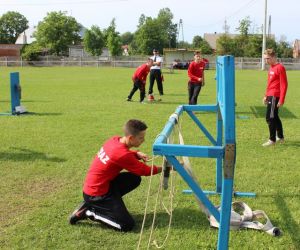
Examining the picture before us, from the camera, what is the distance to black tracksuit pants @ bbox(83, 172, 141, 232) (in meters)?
4.95

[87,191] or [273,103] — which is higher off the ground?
[273,103]

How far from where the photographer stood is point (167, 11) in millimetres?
121500

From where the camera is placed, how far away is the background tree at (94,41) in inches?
2670

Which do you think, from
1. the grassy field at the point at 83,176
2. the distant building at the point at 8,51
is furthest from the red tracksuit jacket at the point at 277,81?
the distant building at the point at 8,51

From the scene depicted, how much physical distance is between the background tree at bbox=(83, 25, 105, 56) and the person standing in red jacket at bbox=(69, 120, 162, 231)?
64.1m

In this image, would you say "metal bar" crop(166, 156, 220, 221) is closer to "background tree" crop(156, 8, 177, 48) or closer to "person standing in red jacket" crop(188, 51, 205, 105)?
"person standing in red jacket" crop(188, 51, 205, 105)

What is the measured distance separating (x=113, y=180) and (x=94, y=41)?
2577 inches

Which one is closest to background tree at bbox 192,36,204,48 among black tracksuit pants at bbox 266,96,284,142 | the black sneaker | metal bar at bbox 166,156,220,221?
black tracksuit pants at bbox 266,96,284,142

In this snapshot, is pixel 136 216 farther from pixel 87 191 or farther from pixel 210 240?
pixel 210 240

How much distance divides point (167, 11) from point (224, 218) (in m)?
122

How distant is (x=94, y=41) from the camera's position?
226 ft

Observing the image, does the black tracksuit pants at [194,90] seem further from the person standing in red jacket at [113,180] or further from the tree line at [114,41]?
the tree line at [114,41]

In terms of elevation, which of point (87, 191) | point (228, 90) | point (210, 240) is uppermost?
point (228, 90)

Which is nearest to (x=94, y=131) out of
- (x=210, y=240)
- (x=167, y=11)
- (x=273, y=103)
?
(x=273, y=103)
